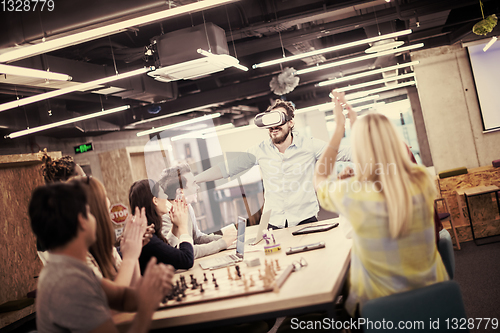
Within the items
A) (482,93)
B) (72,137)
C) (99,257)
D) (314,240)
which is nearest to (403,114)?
(482,93)

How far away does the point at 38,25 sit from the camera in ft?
11.8

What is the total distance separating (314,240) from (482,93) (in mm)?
5240

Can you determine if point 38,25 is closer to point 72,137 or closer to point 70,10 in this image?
point 70,10

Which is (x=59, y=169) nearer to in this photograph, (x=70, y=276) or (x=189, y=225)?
(x=189, y=225)

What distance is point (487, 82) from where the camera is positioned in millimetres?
6285

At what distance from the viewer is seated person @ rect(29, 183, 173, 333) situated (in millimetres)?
1276

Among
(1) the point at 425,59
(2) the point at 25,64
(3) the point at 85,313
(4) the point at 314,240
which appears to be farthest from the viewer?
(1) the point at 425,59

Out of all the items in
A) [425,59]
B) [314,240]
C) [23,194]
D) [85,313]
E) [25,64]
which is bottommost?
Result: [314,240]

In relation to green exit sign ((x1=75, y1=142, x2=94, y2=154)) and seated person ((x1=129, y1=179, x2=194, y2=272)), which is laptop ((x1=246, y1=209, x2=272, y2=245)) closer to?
seated person ((x1=129, y1=179, x2=194, y2=272))

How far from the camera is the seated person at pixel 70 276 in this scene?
1276mm

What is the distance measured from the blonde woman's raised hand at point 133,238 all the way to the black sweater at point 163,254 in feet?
0.93

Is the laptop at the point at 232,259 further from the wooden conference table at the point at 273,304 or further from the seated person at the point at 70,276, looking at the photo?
the seated person at the point at 70,276

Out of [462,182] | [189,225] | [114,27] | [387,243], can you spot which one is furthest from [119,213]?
[387,243]

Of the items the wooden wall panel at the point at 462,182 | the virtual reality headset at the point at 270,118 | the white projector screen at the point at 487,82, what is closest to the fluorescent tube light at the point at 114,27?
the virtual reality headset at the point at 270,118
